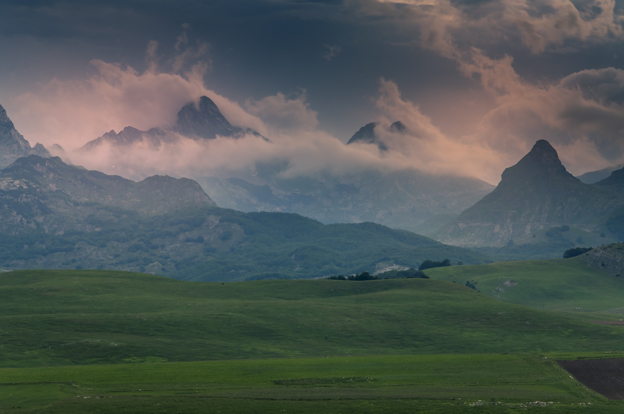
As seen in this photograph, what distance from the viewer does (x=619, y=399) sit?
9462cm

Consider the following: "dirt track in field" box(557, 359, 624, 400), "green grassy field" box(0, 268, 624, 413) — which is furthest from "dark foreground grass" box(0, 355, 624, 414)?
"dirt track in field" box(557, 359, 624, 400)

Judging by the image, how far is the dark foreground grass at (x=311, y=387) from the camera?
8588 centimetres

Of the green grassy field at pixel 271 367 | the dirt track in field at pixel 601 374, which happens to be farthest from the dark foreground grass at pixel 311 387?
the dirt track in field at pixel 601 374

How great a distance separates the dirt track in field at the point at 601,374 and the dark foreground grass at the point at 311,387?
10.2 ft

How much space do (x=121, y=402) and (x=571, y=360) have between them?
92.7 m

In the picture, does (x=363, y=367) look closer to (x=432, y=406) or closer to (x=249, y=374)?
(x=249, y=374)

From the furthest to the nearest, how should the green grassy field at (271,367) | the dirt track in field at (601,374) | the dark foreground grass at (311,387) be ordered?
the dirt track in field at (601,374) → the green grassy field at (271,367) → the dark foreground grass at (311,387)

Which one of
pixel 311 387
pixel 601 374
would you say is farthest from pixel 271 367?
pixel 601 374

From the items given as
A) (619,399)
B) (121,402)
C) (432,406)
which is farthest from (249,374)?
(619,399)

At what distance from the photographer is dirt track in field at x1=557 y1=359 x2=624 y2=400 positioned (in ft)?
331

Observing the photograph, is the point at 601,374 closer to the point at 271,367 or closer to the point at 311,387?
the point at 311,387

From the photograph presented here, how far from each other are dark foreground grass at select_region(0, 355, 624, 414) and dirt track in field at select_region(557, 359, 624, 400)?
3.11 m

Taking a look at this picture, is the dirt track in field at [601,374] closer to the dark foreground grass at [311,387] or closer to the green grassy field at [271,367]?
the dark foreground grass at [311,387]

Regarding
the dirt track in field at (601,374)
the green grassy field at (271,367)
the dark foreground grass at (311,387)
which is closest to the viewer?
the dark foreground grass at (311,387)
